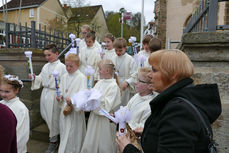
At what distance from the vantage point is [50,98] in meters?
3.75

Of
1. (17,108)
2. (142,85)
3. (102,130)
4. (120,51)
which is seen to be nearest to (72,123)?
(102,130)

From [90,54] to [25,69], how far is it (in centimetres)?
163

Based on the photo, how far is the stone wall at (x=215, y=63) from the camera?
78.7 inches

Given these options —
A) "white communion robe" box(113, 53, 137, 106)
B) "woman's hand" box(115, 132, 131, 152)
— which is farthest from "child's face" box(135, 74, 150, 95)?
→ "white communion robe" box(113, 53, 137, 106)

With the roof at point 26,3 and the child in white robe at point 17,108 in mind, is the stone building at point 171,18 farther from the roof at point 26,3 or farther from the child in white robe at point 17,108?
the roof at point 26,3

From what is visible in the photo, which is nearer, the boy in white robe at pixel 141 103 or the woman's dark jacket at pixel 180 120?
the woman's dark jacket at pixel 180 120

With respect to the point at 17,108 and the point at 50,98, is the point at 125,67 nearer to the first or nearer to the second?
the point at 50,98

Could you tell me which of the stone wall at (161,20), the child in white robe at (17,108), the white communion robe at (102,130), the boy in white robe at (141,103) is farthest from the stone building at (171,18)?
the child in white robe at (17,108)

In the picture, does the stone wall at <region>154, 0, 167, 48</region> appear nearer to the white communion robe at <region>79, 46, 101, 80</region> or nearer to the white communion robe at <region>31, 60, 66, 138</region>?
the white communion robe at <region>79, 46, 101, 80</region>

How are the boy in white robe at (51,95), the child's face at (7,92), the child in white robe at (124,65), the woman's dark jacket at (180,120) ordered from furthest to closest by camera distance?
the child in white robe at (124,65), the boy in white robe at (51,95), the child's face at (7,92), the woman's dark jacket at (180,120)

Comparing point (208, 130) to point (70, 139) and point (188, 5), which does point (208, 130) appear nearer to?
point (70, 139)

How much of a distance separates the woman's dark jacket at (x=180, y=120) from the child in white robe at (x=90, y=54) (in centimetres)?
361

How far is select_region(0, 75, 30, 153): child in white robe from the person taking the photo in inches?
102

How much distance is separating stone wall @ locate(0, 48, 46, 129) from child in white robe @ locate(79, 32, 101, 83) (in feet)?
3.40
